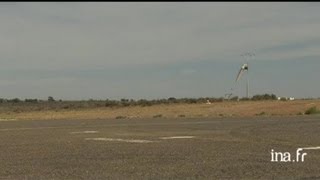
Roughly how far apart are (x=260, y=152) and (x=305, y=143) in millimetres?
3700

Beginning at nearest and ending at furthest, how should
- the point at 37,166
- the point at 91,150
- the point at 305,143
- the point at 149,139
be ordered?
the point at 37,166 < the point at 91,150 < the point at 305,143 < the point at 149,139

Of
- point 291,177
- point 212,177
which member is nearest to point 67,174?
point 212,177

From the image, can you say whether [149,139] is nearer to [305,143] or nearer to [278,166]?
[305,143]

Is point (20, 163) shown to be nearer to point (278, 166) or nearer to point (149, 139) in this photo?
point (278, 166)

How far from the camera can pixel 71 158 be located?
18.0m

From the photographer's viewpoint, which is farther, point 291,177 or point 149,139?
point 149,139

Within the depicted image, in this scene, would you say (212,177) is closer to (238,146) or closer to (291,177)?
(291,177)

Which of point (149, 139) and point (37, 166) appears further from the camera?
point (149, 139)

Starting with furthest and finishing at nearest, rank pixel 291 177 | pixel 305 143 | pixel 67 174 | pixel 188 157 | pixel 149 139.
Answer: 1. pixel 149 139
2. pixel 305 143
3. pixel 188 157
4. pixel 67 174
5. pixel 291 177

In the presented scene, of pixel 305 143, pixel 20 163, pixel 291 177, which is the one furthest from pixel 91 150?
pixel 291 177

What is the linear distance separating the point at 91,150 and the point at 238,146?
4.56 metres

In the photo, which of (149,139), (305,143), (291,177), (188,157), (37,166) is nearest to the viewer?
(291,177)

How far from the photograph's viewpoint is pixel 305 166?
15070mm

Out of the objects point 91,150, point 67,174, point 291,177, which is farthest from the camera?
point 91,150
